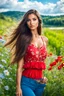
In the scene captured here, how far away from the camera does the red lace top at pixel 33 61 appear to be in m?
4.59

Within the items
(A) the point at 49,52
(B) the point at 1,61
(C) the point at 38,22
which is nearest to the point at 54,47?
(A) the point at 49,52

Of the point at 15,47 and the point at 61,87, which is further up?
the point at 15,47

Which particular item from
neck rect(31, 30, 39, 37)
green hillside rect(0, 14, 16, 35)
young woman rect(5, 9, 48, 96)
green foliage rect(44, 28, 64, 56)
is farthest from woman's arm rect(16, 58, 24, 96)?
green foliage rect(44, 28, 64, 56)

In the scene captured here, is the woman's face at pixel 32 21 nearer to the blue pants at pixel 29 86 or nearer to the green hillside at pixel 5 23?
the blue pants at pixel 29 86

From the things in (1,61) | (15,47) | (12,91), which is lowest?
(12,91)

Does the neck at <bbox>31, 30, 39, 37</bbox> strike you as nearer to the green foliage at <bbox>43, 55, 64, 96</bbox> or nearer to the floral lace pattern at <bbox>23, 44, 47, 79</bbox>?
the floral lace pattern at <bbox>23, 44, 47, 79</bbox>

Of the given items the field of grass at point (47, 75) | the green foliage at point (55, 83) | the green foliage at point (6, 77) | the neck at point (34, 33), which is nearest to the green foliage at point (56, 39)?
the field of grass at point (47, 75)

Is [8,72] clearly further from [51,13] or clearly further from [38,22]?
[51,13]

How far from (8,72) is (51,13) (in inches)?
66.9

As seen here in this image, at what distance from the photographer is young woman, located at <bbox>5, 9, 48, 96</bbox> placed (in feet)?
14.8

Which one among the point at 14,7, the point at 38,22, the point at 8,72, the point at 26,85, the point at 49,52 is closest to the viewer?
the point at 26,85

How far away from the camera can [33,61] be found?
4648mm

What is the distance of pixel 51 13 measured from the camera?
6887 mm

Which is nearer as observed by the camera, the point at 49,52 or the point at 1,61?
the point at 1,61
